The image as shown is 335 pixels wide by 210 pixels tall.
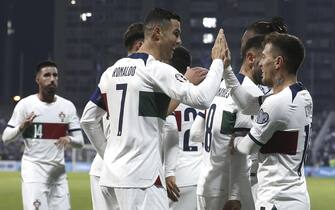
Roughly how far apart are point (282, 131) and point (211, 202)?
1.44m

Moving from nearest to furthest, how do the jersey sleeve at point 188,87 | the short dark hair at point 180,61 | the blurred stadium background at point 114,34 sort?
the jersey sleeve at point 188,87 < the short dark hair at point 180,61 < the blurred stadium background at point 114,34

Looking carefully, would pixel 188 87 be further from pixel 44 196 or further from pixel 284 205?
pixel 44 196

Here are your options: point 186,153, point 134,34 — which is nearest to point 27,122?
point 186,153

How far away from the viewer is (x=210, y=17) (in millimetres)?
58906

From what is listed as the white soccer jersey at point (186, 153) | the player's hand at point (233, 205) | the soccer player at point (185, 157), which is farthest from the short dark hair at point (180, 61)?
the player's hand at point (233, 205)

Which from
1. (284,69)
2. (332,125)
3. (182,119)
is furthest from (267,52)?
(332,125)

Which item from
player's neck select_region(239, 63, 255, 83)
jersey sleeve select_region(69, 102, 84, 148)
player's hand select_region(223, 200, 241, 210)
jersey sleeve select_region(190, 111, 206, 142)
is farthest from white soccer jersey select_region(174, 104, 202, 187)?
jersey sleeve select_region(69, 102, 84, 148)

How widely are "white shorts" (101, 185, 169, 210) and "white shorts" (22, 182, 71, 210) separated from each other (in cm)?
451

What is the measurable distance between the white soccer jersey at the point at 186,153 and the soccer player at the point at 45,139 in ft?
8.10

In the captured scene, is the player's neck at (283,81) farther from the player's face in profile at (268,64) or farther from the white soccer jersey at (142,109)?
the white soccer jersey at (142,109)

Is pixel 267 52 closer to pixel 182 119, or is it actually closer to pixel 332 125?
pixel 182 119

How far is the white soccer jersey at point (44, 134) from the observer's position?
9719 mm

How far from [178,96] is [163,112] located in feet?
0.72

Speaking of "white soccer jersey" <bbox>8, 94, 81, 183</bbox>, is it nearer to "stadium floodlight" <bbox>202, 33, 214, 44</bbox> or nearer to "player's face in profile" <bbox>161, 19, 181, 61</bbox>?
"player's face in profile" <bbox>161, 19, 181, 61</bbox>
